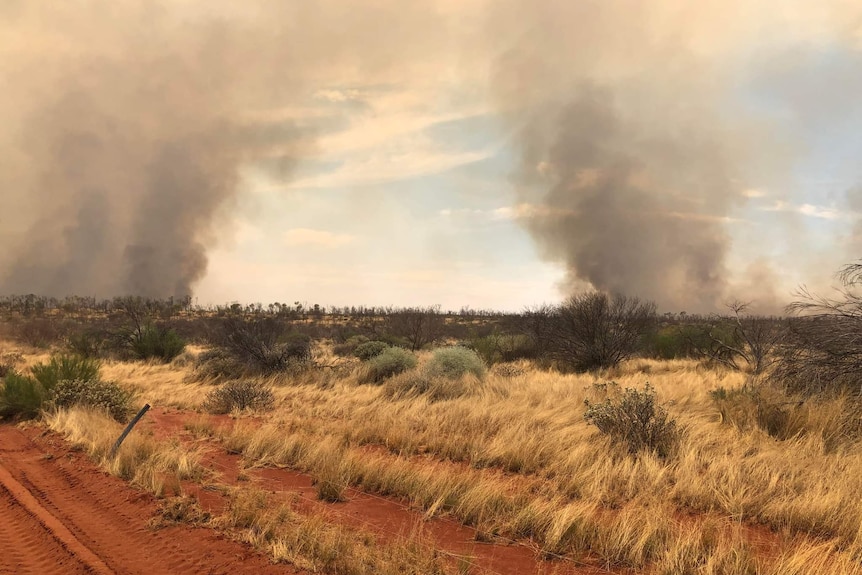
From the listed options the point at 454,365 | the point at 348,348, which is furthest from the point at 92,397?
the point at 348,348

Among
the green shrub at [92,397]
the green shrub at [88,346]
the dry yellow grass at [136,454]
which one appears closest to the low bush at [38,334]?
the green shrub at [88,346]

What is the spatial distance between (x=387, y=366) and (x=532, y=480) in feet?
35.3

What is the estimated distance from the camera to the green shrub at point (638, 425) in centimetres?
799

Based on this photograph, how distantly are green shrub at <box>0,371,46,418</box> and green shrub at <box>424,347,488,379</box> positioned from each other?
10.7 m

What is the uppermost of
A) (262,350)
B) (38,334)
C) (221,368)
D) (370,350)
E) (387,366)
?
(262,350)

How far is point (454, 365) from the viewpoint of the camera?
16.1m

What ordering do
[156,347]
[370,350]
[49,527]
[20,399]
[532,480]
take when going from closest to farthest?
[49,527] < [532,480] < [20,399] < [370,350] < [156,347]

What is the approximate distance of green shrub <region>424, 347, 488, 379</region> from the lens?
51.2ft

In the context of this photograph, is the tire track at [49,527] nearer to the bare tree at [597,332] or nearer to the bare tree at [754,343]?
the bare tree at [754,343]

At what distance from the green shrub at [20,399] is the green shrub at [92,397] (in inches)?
15.9

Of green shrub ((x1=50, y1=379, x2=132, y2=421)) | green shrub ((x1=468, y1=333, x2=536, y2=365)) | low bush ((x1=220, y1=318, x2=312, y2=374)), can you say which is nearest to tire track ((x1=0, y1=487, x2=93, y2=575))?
green shrub ((x1=50, y1=379, x2=132, y2=421))

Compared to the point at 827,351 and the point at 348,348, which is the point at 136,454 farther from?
the point at 348,348

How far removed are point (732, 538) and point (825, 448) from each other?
14.6ft

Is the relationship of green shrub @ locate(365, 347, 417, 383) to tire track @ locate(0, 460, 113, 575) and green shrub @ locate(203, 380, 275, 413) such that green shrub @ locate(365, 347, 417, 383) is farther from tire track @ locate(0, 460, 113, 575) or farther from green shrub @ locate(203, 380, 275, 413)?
tire track @ locate(0, 460, 113, 575)
